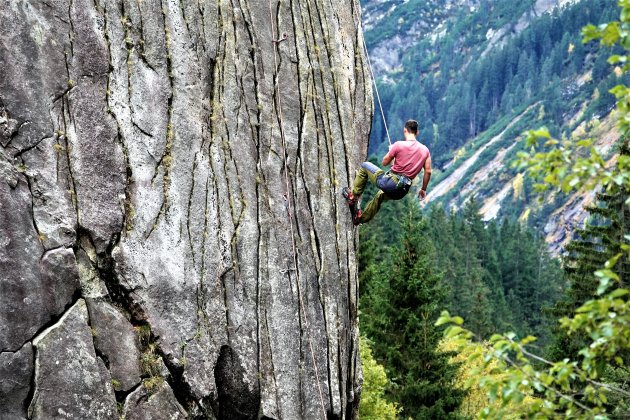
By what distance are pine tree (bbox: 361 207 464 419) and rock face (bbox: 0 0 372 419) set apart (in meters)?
18.4

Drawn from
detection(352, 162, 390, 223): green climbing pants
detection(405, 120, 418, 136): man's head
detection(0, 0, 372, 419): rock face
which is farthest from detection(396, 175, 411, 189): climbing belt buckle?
detection(0, 0, 372, 419): rock face

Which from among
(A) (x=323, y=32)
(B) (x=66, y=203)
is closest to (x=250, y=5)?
(A) (x=323, y=32)

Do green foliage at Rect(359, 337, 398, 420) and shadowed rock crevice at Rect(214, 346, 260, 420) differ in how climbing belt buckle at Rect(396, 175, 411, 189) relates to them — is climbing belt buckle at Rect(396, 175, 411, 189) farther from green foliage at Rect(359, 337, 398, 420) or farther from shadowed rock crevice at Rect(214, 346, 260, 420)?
green foliage at Rect(359, 337, 398, 420)

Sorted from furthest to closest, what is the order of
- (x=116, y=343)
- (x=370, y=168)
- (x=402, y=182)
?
(x=370, y=168), (x=402, y=182), (x=116, y=343)

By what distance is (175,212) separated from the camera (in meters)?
13.4

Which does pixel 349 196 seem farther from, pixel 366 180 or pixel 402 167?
pixel 402 167

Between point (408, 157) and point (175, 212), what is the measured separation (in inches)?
182

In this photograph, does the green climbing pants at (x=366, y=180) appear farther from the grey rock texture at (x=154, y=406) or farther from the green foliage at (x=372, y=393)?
the green foliage at (x=372, y=393)

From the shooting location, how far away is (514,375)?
7719 mm

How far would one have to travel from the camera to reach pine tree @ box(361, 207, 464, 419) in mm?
33969

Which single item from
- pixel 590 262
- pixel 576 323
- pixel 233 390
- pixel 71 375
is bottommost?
pixel 590 262

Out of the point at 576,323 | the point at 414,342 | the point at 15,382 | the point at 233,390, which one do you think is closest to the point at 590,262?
the point at 414,342

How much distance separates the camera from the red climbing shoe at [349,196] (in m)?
16.1

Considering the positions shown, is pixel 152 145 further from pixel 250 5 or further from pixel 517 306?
pixel 517 306
